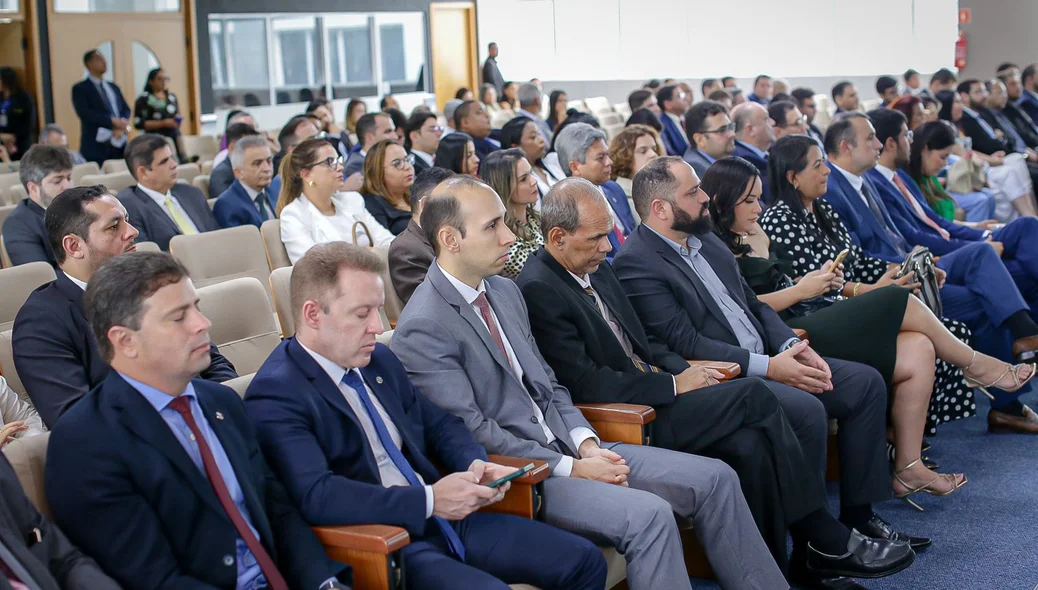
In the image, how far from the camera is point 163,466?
1891 millimetres

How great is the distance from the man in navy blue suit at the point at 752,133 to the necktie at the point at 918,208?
1.03m

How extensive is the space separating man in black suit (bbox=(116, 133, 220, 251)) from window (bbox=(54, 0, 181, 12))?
636 centimetres

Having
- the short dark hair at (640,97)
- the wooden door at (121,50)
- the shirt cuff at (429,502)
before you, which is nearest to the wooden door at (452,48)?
the wooden door at (121,50)

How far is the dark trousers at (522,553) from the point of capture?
2.24 meters

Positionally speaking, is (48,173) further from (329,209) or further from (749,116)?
(749,116)

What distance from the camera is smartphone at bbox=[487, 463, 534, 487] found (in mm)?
2254

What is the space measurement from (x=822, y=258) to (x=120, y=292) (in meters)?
3.05

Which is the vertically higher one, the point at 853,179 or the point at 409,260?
the point at 853,179

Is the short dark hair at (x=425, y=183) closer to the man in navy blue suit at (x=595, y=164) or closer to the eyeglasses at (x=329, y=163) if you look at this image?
the eyeglasses at (x=329, y=163)

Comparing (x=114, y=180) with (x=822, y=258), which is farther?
(x=114, y=180)

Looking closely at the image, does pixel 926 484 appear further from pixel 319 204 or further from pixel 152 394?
pixel 319 204

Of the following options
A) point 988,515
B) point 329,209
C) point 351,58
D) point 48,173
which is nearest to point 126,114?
point 351,58

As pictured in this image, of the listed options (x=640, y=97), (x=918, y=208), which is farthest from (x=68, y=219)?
(x=640, y=97)

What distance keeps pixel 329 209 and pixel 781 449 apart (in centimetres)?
274
